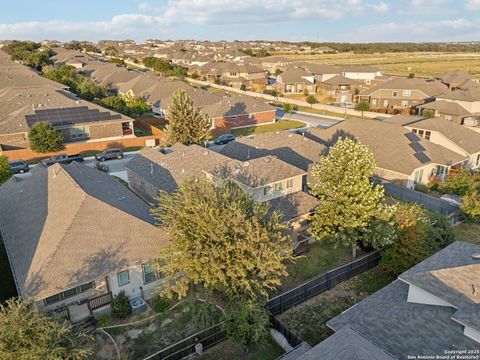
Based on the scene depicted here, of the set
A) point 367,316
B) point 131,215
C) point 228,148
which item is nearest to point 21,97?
point 228,148

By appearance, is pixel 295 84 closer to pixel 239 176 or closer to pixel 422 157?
pixel 422 157

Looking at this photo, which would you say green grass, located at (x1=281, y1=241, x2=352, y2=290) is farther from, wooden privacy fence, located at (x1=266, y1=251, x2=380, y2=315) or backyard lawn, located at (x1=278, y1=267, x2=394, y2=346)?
backyard lawn, located at (x1=278, y1=267, x2=394, y2=346)

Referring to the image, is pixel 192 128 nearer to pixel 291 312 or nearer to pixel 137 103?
pixel 137 103

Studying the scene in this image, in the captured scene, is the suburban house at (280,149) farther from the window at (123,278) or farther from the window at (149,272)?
the window at (123,278)

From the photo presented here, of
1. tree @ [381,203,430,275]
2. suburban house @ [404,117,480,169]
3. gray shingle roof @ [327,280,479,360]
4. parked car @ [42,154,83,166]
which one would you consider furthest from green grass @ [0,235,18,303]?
suburban house @ [404,117,480,169]

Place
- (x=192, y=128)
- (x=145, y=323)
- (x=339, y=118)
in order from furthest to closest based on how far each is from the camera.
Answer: (x=339, y=118)
(x=192, y=128)
(x=145, y=323)

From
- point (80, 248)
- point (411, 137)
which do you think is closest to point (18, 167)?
point (80, 248)

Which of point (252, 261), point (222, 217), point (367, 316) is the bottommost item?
point (367, 316)

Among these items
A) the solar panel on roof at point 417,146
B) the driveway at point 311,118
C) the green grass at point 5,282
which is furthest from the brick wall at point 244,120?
the green grass at point 5,282
